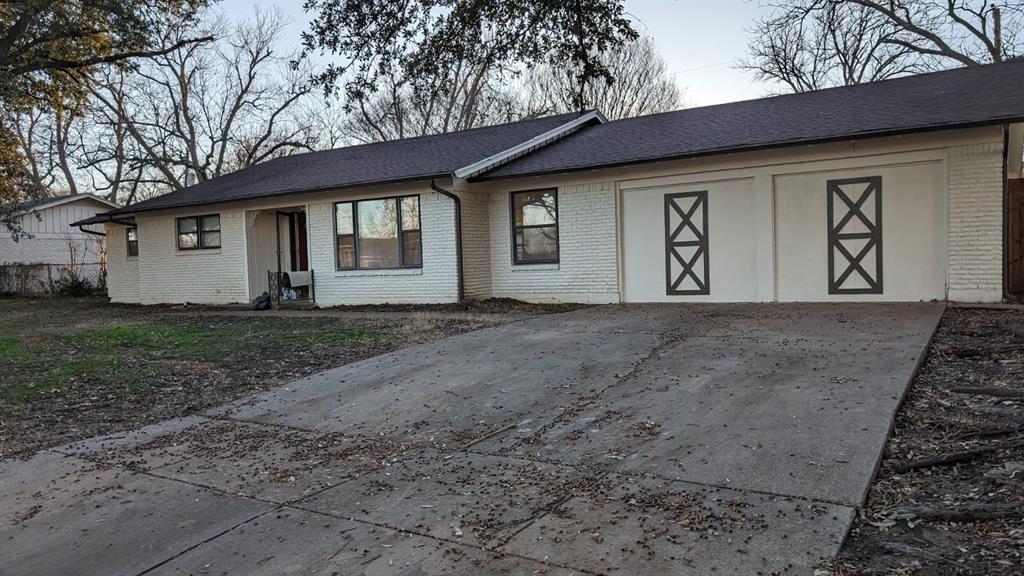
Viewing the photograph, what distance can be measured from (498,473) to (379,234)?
1153 centimetres

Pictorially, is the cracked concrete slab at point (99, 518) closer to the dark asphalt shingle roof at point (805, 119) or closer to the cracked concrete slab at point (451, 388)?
the cracked concrete slab at point (451, 388)

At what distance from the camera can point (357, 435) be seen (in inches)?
205

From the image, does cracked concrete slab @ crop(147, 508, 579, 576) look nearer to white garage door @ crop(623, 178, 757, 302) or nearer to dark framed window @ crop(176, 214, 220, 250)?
white garage door @ crop(623, 178, 757, 302)

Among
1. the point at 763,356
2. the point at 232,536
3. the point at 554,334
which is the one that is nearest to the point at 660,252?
the point at 554,334

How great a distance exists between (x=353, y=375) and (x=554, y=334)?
2918mm

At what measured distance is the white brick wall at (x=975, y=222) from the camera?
1004cm

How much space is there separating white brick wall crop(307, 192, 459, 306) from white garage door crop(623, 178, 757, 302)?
11.7 ft

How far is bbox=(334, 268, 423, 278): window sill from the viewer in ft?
47.9

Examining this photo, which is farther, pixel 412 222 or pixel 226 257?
pixel 226 257

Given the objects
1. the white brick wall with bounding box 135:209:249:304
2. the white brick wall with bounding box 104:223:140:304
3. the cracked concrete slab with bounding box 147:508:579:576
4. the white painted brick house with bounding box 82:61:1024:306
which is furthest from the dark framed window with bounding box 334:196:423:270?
the cracked concrete slab with bounding box 147:508:579:576

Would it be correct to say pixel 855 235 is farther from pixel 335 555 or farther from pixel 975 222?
pixel 335 555

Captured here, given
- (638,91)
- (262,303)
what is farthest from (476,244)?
(638,91)

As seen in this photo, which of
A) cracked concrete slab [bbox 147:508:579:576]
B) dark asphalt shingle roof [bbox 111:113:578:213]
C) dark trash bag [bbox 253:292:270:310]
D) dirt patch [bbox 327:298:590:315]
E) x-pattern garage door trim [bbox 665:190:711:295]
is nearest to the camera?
cracked concrete slab [bbox 147:508:579:576]

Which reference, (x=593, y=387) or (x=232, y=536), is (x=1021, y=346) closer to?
(x=593, y=387)
